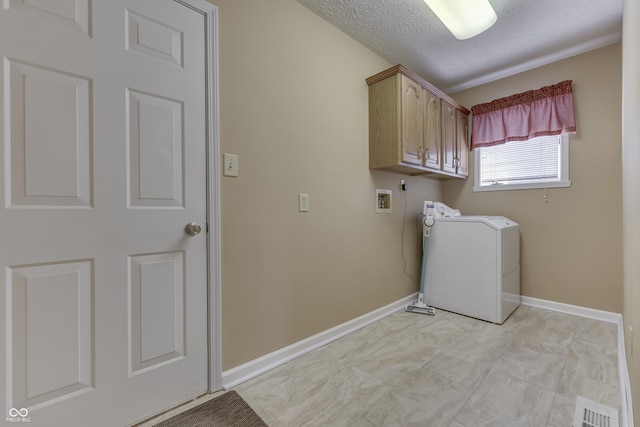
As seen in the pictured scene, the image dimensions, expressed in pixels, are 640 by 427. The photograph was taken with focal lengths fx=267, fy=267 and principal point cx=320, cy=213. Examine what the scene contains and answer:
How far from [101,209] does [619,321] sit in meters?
3.83

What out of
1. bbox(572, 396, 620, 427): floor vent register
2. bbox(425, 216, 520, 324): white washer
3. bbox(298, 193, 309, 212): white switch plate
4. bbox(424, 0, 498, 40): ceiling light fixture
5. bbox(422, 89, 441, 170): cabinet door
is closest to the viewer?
bbox(572, 396, 620, 427): floor vent register

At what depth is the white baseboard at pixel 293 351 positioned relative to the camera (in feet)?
5.07

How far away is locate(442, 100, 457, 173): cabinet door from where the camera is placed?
9.13 ft

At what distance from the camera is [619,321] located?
2.30m

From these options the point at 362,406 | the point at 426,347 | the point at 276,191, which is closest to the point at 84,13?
the point at 276,191

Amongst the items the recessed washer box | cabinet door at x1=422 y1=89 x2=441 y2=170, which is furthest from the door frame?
cabinet door at x1=422 y1=89 x2=441 y2=170

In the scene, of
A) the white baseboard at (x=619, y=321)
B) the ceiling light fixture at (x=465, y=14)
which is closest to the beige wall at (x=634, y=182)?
the white baseboard at (x=619, y=321)

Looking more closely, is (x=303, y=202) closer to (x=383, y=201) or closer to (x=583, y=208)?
(x=383, y=201)

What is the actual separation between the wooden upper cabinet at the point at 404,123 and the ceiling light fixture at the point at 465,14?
1.45 ft

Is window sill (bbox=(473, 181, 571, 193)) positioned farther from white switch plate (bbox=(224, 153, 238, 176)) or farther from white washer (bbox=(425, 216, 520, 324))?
white switch plate (bbox=(224, 153, 238, 176))

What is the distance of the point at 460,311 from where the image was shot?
257 centimetres

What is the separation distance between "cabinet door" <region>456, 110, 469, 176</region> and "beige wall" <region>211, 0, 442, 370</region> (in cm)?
115

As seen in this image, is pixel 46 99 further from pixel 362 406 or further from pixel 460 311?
pixel 460 311

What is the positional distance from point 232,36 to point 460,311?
2.90 metres
